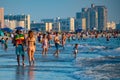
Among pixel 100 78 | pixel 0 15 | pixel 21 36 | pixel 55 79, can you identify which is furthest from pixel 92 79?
pixel 0 15

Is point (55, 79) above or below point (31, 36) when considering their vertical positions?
below

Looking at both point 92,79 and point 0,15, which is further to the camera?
point 0,15

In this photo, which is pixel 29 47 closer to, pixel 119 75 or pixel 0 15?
pixel 119 75

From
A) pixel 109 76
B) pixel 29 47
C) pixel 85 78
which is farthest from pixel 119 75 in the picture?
pixel 29 47

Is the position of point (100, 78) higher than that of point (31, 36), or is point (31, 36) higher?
point (31, 36)

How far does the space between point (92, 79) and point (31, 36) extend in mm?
4569

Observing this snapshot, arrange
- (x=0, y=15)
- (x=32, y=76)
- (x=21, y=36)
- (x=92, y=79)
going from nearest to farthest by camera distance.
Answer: (x=92, y=79) → (x=32, y=76) → (x=21, y=36) → (x=0, y=15)

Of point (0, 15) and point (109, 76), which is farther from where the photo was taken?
point (0, 15)

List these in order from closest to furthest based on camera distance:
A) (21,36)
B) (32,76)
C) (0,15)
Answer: (32,76)
(21,36)
(0,15)

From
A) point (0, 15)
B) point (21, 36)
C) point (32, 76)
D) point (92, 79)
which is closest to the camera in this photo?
point (92, 79)

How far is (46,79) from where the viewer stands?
11562 millimetres

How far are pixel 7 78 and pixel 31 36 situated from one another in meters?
4.09

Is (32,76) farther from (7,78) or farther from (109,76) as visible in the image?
(109,76)

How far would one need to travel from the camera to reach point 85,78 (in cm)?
1183
